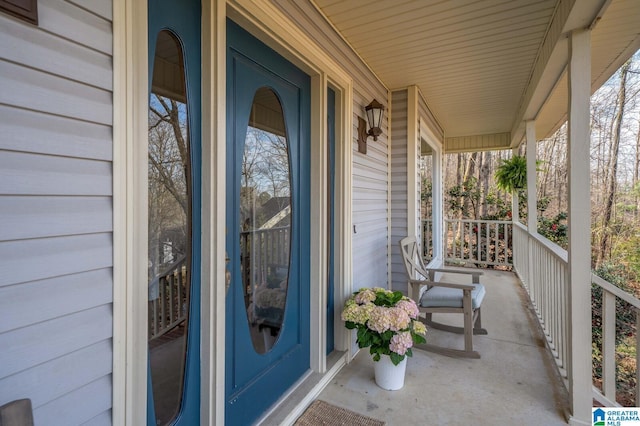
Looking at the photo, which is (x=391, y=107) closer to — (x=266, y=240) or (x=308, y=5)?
(x=308, y=5)

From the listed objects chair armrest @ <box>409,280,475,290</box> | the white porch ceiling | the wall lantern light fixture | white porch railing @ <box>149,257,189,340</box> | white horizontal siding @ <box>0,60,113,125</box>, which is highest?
the white porch ceiling

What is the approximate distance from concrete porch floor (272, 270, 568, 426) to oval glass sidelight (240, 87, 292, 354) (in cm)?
73

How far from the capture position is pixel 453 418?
1.88 metres

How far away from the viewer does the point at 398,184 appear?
361 cm

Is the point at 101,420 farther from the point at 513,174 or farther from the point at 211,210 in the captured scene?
the point at 513,174

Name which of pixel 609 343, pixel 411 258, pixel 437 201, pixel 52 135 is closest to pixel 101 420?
pixel 52 135

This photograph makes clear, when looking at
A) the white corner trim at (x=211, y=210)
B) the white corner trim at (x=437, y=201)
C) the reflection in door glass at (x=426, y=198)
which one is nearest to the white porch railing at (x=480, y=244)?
the reflection in door glass at (x=426, y=198)

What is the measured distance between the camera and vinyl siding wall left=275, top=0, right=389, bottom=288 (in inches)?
89.6

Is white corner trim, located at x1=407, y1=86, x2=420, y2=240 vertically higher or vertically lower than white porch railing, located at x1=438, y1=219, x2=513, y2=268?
higher

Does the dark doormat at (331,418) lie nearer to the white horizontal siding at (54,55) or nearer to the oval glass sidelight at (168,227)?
the oval glass sidelight at (168,227)

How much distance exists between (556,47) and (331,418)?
9.08ft

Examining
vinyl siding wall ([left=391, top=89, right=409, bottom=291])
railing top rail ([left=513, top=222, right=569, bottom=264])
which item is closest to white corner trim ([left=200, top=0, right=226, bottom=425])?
railing top rail ([left=513, top=222, right=569, bottom=264])

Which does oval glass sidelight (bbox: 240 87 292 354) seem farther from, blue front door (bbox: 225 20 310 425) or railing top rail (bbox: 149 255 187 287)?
railing top rail (bbox: 149 255 187 287)

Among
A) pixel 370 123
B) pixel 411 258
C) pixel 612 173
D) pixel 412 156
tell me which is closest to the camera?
pixel 370 123
